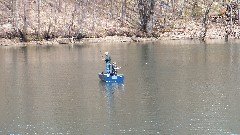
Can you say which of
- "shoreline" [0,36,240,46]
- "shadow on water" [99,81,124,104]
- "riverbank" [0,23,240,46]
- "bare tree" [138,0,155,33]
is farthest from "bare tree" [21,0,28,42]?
"shadow on water" [99,81,124,104]

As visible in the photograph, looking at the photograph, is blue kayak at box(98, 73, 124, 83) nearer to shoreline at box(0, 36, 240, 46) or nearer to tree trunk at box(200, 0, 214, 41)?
shoreline at box(0, 36, 240, 46)

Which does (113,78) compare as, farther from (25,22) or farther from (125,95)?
(25,22)

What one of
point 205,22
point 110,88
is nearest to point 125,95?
point 110,88

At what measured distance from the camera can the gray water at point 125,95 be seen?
38250mm

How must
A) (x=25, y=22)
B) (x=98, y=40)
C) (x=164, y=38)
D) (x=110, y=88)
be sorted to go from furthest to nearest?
(x=164, y=38) < (x=25, y=22) < (x=98, y=40) < (x=110, y=88)

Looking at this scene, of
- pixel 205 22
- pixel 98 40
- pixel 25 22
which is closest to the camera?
pixel 98 40

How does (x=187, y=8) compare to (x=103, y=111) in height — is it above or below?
above

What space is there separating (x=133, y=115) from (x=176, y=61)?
34625 millimetres

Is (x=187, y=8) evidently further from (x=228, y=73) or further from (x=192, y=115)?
(x=192, y=115)

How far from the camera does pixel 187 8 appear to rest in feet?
426

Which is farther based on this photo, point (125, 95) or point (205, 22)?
point (205, 22)

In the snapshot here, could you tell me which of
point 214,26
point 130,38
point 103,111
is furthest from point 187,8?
point 103,111

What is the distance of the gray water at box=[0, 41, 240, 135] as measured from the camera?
125 feet

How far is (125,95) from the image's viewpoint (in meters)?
49.7
